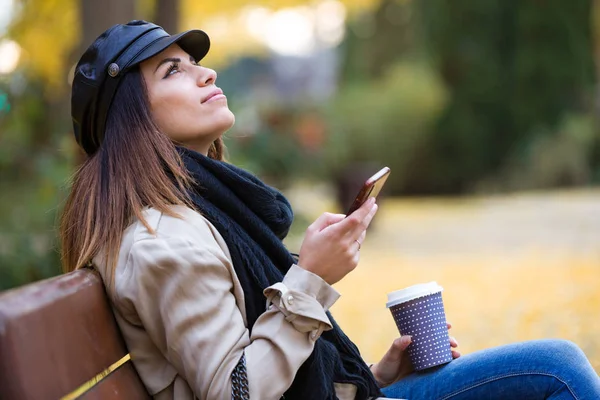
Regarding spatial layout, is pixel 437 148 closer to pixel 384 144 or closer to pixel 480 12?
pixel 384 144

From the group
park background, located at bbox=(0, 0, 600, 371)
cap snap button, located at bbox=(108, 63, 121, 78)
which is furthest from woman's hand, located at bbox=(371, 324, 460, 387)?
park background, located at bbox=(0, 0, 600, 371)

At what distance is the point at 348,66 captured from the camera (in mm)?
22484

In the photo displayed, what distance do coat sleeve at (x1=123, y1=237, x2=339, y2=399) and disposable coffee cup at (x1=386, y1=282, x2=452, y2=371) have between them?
0.42m

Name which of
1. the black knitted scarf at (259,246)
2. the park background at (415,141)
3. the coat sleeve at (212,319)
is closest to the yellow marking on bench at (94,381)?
the coat sleeve at (212,319)

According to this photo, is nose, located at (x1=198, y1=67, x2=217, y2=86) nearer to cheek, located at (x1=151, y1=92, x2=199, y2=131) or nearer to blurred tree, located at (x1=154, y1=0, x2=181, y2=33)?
cheek, located at (x1=151, y1=92, x2=199, y2=131)

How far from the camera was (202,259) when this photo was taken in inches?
64.4

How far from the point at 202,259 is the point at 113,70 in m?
0.53

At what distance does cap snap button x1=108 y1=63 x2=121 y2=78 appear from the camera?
6.19 feet

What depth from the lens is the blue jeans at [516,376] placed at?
6.27 ft

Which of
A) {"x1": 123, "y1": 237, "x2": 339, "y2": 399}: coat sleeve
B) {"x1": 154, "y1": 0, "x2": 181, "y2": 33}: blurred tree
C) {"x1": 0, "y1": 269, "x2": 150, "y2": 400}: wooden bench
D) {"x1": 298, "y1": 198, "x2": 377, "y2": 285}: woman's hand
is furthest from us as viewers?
{"x1": 154, "y1": 0, "x2": 181, "y2": 33}: blurred tree

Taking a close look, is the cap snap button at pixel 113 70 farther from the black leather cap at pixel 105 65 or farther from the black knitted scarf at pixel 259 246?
the black knitted scarf at pixel 259 246

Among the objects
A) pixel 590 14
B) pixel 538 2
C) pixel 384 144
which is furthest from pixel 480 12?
pixel 384 144

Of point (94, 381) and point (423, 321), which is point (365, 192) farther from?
point (94, 381)

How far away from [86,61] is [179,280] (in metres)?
0.64
